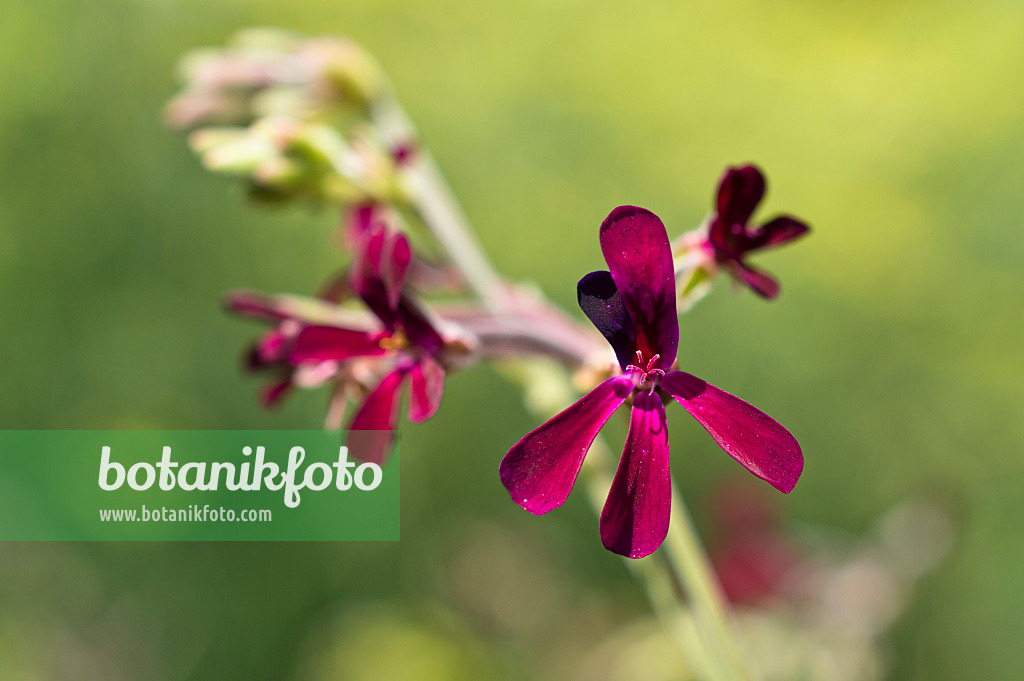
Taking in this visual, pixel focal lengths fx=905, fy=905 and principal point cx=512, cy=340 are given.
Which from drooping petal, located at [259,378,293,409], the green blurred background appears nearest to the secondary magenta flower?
drooping petal, located at [259,378,293,409]

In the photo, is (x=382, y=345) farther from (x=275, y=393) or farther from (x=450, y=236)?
(x=450, y=236)

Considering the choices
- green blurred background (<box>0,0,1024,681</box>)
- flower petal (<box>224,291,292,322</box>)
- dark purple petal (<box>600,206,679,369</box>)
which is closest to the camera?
dark purple petal (<box>600,206,679,369</box>)

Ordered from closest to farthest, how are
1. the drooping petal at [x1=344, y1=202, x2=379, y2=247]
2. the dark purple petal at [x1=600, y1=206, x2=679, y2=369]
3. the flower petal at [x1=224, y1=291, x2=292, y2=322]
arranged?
the dark purple petal at [x1=600, y1=206, x2=679, y2=369] → the flower petal at [x1=224, y1=291, x2=292, y2=322] → the drooping petal at [x1=344, y1=202, x2=379, y2=247]

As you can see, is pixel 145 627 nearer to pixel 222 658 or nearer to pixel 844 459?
pixel 222 658

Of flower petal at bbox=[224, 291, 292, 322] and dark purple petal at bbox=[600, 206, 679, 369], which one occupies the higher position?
flower petal at bbox=[224, 291, 292, 322]

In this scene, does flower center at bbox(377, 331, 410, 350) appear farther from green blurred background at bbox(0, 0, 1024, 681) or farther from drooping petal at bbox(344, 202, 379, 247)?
green blurred background at bbox(0, 0, 1024, 681)

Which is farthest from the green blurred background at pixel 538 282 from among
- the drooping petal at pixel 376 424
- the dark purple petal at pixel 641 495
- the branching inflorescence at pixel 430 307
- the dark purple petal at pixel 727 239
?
the dark purple petal at pixel 641 495
